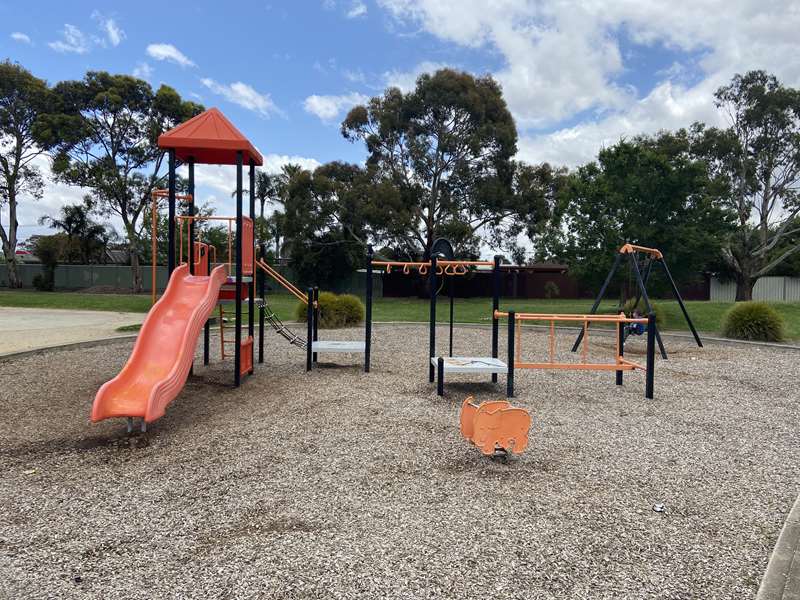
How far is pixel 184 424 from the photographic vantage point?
531 cm

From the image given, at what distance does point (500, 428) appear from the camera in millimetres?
4117

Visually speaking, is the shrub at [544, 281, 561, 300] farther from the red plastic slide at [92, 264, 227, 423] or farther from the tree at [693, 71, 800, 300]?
the red plastic slide at [92, 264, 227, 423]

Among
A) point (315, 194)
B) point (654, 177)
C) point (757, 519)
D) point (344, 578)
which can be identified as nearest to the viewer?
point (344, 578)

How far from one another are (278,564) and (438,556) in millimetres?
797

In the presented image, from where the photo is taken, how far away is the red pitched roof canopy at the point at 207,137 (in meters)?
6.83

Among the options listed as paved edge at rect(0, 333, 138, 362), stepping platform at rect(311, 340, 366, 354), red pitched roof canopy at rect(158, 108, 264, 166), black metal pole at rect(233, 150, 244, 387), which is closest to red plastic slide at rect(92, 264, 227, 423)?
black metal pole at rect(233, 150, 244, 387)

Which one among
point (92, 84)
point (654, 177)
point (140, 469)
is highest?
point (92, 84)

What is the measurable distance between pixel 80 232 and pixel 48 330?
107 feet

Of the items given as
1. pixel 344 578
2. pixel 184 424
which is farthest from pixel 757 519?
pixel 184 424

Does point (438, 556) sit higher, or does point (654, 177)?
point (654, 177)

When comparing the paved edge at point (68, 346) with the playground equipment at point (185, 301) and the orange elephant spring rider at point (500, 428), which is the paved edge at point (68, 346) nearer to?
the playground equipment at point (185, 301)

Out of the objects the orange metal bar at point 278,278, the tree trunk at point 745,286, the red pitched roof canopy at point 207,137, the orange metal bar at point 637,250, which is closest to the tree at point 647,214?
the orange metal bar at point 637,250

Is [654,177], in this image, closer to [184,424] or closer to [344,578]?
[184,424]

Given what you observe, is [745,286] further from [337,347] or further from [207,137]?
[207,137]
